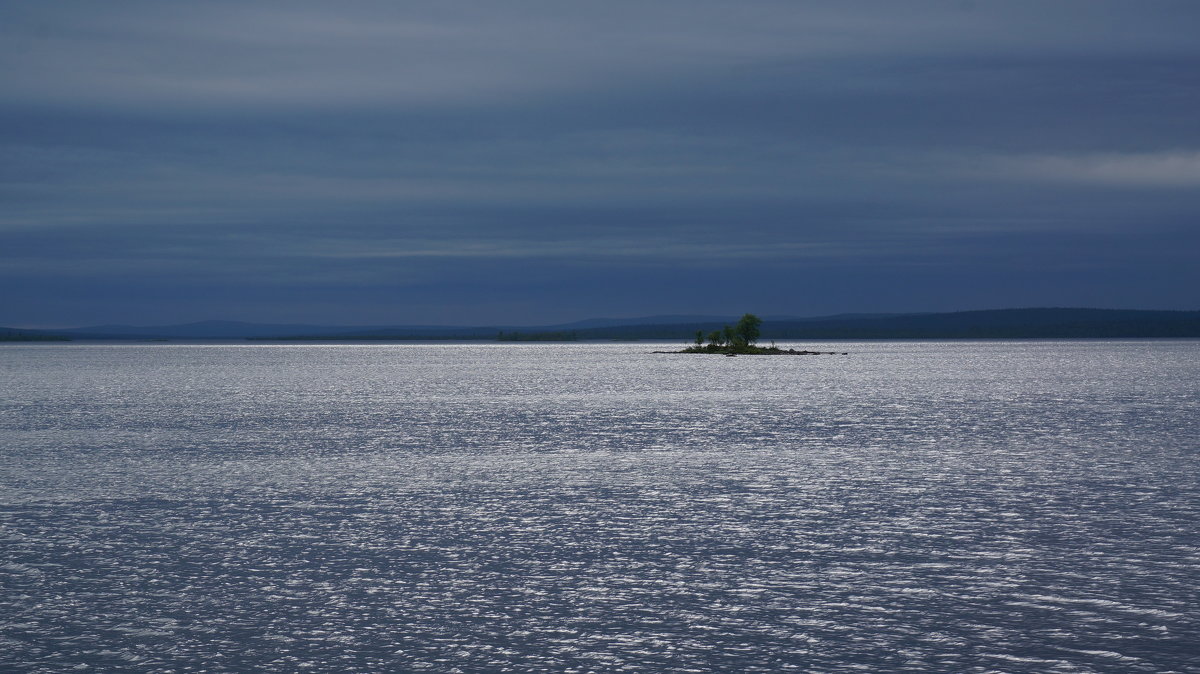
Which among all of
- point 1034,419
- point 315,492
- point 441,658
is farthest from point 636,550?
point 1034,419

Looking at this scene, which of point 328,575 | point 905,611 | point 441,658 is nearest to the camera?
point 441,658

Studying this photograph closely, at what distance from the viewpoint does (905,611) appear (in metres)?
19.6

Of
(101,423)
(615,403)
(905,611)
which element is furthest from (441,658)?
(615,403)

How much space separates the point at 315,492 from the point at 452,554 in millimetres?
11610

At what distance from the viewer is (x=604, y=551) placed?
25.2 metres

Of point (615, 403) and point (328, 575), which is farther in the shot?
point (615, 403)

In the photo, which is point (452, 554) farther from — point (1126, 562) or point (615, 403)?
point (615, 403)

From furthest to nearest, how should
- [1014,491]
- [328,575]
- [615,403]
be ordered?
[615,403] < [1014,491] < [328,575]

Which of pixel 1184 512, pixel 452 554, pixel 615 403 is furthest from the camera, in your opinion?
pixel 615 403

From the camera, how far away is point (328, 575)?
2277 centimetres

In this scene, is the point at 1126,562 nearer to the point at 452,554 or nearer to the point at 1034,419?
the point at 452,554

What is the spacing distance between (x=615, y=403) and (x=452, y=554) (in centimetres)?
6027

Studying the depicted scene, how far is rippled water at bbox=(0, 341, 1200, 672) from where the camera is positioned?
1762cm

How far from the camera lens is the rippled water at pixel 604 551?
57.8 feet
